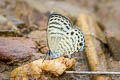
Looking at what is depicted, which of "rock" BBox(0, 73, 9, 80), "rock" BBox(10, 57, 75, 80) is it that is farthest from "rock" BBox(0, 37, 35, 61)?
"rock" BBox(10, 57, 75, 80)

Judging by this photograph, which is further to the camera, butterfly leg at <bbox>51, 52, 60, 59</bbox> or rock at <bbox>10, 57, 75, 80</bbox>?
butterfly leg at <bbox>51, 52, 60, 59</bbox>

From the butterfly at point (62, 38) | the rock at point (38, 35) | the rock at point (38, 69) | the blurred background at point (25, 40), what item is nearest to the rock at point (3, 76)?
the blurred background at point (25, 40)

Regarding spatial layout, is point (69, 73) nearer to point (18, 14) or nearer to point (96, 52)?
point (96, 52)

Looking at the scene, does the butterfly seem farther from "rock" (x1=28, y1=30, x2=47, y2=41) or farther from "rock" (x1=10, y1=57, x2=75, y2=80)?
"rock" (x1=28, y1=30, x2=47, y2=41)

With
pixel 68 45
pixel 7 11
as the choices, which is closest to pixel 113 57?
pixel 68 45

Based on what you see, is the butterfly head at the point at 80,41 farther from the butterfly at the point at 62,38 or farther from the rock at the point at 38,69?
the rock at the point at 38,69

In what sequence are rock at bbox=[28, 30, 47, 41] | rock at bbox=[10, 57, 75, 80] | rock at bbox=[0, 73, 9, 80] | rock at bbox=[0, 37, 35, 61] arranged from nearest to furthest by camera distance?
rock at bbox=[10, 57, 75, 80] < rock at bbox=[0, 73, 9, 80] < rock at bbox=[0, 37, 35, 61] < rock at bbox=[28, 30, 47, 41]

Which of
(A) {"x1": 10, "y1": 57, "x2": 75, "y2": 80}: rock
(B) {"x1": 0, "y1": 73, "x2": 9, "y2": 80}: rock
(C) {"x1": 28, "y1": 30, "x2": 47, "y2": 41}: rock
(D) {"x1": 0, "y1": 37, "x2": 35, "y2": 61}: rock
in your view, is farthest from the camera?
(C) {"x1": 28, "y1": 30, "x2": 47, "y2": 41}: rock
